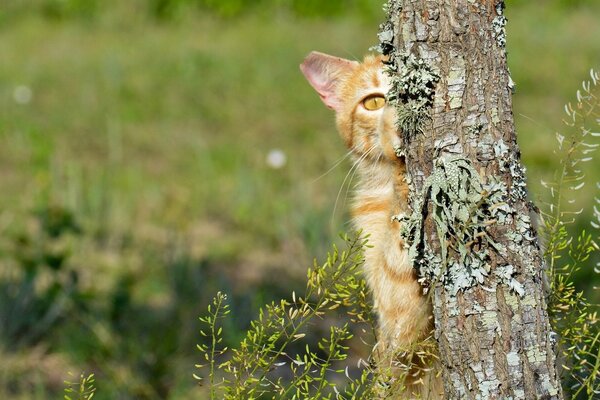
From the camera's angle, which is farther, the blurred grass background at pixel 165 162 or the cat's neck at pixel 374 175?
the blurred grass background at pixel 165 162

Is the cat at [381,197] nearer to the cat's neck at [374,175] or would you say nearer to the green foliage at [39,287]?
the cat's neck at [374,175]

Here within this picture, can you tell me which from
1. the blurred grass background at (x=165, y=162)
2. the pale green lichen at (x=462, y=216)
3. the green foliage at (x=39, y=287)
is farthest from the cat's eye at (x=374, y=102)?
the green foliage at (x=39, y=287)

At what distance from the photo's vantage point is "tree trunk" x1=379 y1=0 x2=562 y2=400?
1601 mm

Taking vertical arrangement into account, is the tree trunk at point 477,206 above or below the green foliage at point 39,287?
above

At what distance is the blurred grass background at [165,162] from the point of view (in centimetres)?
366

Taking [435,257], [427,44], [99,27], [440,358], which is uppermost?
[427,44]

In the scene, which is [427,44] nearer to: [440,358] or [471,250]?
[471,250]

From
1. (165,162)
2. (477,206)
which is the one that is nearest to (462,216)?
(477,206)

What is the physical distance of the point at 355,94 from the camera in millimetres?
2736

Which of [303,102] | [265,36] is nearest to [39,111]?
[303,102]

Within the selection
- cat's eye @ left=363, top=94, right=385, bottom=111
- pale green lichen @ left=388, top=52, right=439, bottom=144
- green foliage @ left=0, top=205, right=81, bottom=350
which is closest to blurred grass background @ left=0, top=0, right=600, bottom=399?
green foliage @ left=0, top=205, right=81, bottom=350

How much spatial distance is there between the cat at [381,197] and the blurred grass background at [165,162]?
527 mm

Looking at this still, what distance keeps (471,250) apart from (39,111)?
5527 mm

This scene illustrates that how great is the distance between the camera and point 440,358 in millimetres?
1692
